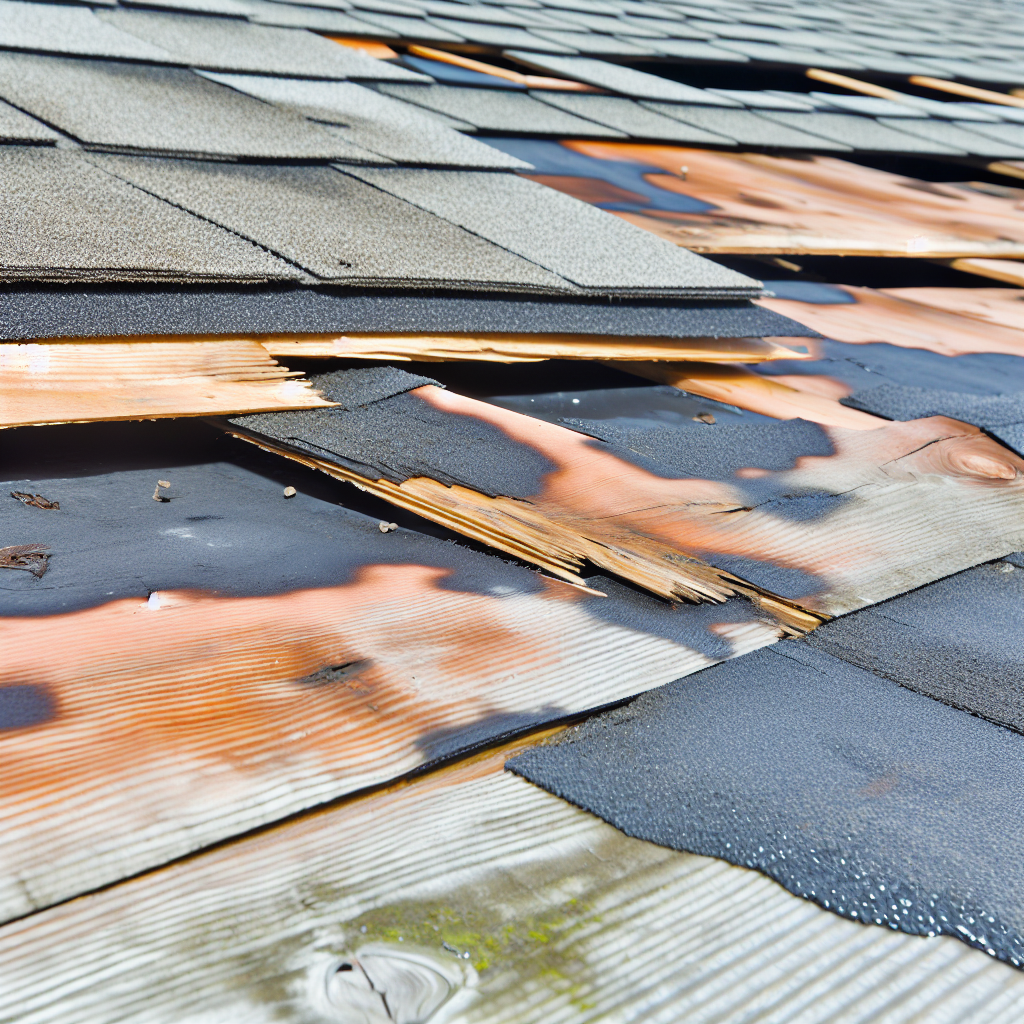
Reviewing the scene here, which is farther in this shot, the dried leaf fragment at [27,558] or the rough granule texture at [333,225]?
the rough granule texture at [333,225]

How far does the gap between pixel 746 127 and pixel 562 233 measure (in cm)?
248

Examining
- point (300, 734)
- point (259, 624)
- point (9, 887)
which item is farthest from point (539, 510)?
point (9, 887)

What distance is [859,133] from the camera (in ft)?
16.5

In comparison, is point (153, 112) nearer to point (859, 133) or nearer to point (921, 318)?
point (921, 318)

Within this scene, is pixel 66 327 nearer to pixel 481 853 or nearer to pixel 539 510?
pixel 539 510

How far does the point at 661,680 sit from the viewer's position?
113 cm

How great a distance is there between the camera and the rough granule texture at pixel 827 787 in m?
0.87

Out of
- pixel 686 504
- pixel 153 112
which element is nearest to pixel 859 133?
pixel 153 112

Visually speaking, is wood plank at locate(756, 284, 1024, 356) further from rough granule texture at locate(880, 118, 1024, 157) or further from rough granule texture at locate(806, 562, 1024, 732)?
rough granule texture at locate(880, 118, 1024, 157)

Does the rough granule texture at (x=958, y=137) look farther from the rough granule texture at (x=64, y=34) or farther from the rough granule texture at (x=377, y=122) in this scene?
the rough granule texture at (x=64, y=34)

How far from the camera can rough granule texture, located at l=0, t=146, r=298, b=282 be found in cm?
175

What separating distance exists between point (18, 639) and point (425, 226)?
159 cm

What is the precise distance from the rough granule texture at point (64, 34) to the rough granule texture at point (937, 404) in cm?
251

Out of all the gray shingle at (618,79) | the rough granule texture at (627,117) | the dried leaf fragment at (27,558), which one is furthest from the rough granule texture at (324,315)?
the gray shingle at (618,79)
